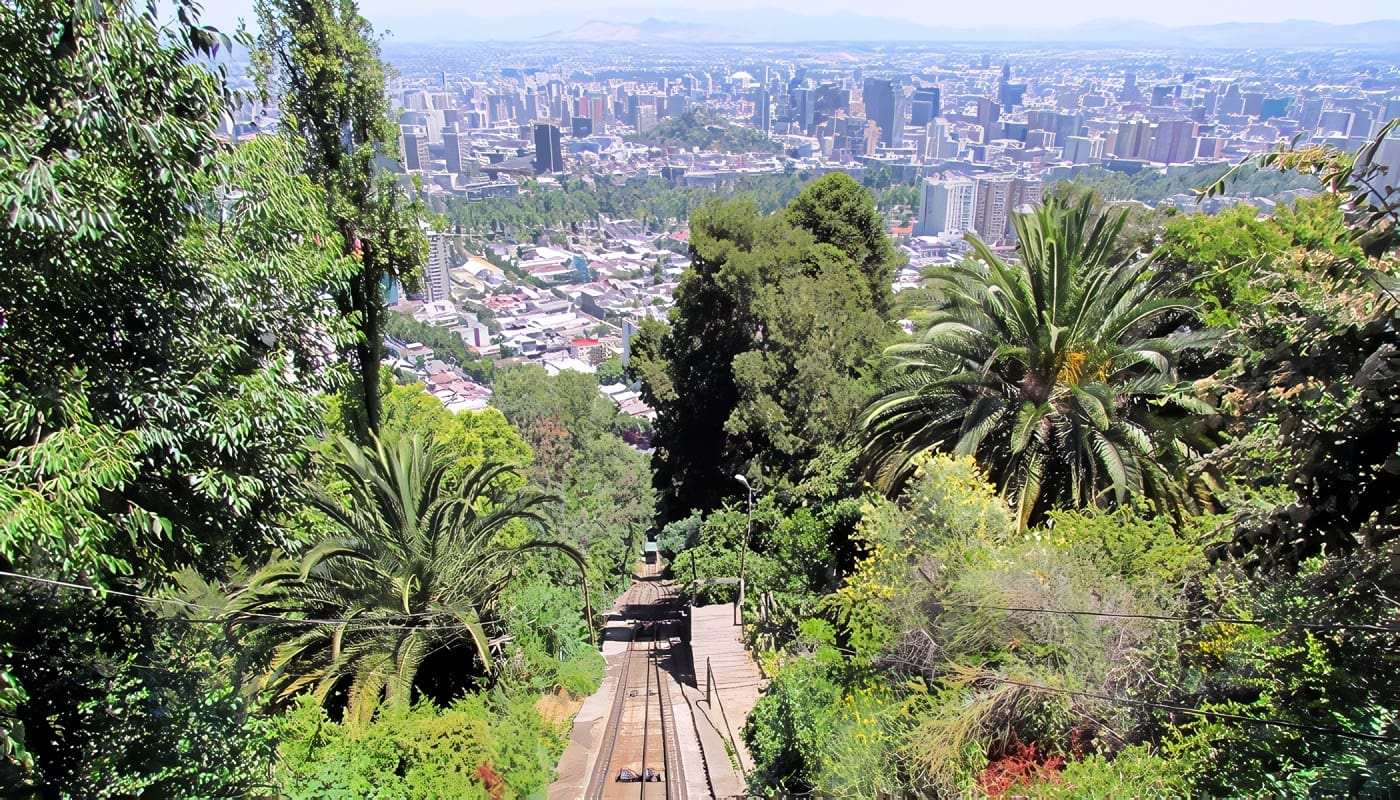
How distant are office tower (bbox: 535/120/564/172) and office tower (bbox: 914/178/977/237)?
303ft

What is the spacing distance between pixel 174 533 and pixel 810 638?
6840 mm

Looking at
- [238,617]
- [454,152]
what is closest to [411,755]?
[238,617]

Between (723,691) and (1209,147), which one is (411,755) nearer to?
(723,691)

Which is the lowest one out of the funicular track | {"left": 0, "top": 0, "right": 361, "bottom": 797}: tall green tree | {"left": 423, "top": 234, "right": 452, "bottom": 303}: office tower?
{"left": 423, "top": 234, "right": 452, "bottom": 303}: office tower

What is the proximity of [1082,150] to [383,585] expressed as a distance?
162559 mm

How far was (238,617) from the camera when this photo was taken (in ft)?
18.7

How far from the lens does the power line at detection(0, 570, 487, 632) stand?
3.60 metres

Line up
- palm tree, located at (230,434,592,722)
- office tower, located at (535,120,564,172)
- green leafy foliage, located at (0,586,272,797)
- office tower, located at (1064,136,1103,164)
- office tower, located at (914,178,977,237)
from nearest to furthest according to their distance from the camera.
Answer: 1. green leafy foliage, located at (0,586,272,797)
2. palm tree, located at (230,434,592,722)
3. office tower, located at (914,178,977,237)
4. office tower, located at (1064,136,1103,164)
5. office tower, located at (535,120,564,172)

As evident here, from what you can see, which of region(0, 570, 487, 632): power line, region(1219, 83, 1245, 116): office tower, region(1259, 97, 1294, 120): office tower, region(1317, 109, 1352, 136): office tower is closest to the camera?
region(0, 570, 487, 632): power line

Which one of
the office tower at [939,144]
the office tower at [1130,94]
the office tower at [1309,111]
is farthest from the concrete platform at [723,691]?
the office tower at [1130,94]

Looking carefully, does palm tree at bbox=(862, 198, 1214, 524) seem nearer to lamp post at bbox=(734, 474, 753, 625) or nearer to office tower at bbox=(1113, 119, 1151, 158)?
lamp post at bbox=(734, 474, 753, 625)

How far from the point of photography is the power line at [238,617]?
3.60 meters

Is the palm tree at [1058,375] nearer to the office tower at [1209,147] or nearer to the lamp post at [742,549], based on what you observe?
the lamp post at [742,549]

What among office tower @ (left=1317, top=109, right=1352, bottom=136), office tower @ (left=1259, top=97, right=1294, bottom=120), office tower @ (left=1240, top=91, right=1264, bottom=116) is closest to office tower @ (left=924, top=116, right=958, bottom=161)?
office tower @ (left=1240, top=91, right=1264, bottom=116)
